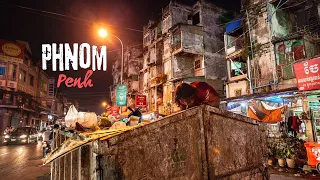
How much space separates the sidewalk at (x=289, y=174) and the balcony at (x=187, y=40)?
20175 mm

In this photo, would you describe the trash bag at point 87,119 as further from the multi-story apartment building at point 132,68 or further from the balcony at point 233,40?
the multi-story apartment building at point 132,68

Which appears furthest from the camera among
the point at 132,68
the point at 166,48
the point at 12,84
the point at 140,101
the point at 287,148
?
the point at 132,68

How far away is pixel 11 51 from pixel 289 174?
42.5m

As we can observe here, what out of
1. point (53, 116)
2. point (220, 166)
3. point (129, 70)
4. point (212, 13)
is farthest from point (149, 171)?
point (53, 116)

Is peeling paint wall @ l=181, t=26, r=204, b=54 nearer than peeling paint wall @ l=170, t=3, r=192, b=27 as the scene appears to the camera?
Yes

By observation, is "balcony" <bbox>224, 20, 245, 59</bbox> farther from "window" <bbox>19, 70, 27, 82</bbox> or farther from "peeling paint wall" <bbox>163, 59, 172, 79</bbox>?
"window" <bbox>19, 70, 27, 82</bbox>

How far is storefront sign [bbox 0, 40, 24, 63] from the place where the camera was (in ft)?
114

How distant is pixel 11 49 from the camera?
3547cm

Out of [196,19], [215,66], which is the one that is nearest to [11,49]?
[196,19]

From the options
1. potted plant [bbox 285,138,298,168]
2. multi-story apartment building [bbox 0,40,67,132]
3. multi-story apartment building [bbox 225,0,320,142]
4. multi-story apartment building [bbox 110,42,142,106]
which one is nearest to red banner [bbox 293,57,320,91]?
multi-story apartment building [bbox 225,0,320,142]

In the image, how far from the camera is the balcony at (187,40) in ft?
92.3

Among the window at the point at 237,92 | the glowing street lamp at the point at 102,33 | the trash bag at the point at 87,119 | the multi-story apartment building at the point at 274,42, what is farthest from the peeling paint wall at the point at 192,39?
the trash bag at the point at 87,119

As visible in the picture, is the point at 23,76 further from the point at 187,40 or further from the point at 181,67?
the point at 187,40

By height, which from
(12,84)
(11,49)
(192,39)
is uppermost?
(11,49)
